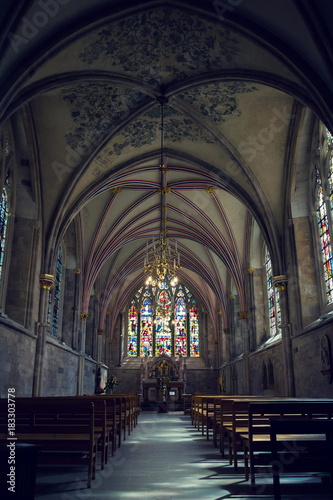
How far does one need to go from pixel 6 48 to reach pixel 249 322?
16541 millimetres

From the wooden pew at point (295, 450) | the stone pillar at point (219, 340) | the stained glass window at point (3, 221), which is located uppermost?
the stained glass window at point (3, 221)

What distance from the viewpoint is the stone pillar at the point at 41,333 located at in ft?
46.6

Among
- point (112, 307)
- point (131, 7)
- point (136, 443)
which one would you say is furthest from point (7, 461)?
point (112, 307)

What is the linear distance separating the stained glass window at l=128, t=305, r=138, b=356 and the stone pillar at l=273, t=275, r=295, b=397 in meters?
21.8

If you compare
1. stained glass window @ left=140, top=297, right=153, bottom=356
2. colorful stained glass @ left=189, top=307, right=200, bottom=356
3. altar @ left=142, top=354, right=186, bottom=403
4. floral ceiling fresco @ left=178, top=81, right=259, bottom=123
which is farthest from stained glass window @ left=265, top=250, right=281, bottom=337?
stained glass window @ left=140, top=297, right=153, bottom=356

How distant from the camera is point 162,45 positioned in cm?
1170

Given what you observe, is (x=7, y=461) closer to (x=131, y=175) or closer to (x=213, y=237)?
(x=131, y=175)

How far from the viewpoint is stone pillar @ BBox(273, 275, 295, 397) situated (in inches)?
559

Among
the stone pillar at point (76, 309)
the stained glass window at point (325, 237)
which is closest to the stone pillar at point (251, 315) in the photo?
the stained glass window at point (325, 237)

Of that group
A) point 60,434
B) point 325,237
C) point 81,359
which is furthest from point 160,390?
point 60,434

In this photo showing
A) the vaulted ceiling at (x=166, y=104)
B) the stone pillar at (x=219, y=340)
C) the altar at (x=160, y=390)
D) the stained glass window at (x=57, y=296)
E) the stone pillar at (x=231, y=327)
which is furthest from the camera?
the stone pillar at (x=219, y=340)

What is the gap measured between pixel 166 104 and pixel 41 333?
850 centimetres

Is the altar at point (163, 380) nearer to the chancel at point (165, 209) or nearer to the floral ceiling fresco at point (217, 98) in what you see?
the chancel at point (165, 209)

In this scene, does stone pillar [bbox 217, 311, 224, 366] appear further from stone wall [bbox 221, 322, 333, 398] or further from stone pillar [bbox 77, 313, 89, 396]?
stone pillar [bbox 77, 313, 89, 396]
